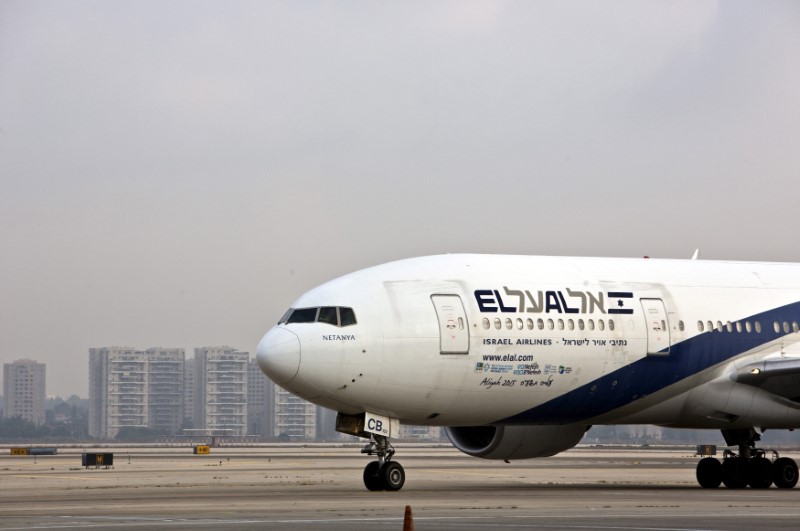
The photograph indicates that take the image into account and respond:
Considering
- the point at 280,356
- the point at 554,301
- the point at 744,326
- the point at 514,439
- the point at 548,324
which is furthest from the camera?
the point at 744,326

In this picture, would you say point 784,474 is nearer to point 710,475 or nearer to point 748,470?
point 748,470

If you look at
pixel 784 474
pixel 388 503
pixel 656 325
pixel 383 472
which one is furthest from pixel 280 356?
pixel 784 474

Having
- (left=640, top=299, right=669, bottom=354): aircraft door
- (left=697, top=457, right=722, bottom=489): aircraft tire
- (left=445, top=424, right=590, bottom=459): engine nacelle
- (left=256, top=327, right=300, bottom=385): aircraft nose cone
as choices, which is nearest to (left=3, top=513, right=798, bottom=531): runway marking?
(left=256, top=327, right=300, bottom=385): aircraft nose cone

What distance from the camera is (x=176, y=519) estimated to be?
21.4 metres

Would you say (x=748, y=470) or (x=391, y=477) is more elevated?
(x=391, y=477)

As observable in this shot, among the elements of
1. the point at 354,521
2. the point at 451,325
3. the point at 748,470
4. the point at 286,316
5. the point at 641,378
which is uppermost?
the point at 286,316

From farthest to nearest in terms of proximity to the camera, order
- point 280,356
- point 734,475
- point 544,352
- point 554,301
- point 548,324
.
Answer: point 734,475, point 554,301, point 548,324, point 544,352, point 280,356

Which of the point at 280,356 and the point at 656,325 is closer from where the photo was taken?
the point at 280,356

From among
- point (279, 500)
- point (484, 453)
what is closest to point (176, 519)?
point (279, 500)

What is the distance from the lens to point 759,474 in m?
33.4

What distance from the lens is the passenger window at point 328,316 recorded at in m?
28.9

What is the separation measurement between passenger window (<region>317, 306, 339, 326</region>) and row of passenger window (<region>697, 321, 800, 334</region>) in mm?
9057

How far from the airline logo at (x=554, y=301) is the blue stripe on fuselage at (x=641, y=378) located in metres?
1.44

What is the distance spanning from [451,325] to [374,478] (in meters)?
3.66
